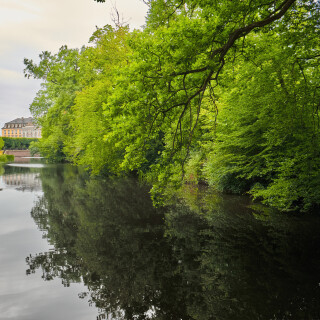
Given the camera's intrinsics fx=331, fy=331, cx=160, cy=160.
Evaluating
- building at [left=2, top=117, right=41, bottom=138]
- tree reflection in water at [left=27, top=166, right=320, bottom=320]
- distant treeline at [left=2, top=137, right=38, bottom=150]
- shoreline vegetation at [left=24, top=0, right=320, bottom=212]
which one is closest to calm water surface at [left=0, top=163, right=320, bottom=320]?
tree reflection in water at [left=27, top=166, right=320, bottom=320]

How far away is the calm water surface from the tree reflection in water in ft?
0.07

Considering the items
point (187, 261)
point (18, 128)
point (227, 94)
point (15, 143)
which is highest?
point (18, 128)

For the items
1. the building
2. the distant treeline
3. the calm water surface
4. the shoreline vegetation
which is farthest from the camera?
the building

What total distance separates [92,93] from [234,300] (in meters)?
19.7

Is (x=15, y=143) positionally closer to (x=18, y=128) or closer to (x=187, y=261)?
(x=18, y=128)

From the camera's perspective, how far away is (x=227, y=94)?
48.1ft

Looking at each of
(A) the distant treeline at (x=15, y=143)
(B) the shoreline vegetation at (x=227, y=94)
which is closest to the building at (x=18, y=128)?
(A) the distant treeline at (x=15, y=143)

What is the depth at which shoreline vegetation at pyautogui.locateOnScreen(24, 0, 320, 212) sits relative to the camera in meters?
6.94

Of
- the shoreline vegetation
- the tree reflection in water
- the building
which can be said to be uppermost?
the building

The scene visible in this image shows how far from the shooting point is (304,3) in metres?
7.81

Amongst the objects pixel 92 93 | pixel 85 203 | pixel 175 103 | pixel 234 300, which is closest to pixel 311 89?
pixel 175 103

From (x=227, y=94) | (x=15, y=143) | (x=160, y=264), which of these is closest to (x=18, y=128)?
(x=15, y=143)

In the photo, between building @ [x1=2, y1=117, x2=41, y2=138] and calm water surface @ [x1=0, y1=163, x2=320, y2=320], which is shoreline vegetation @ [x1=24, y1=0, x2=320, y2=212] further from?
building @ [x1=2, y1=117, x2=41, y2=138]

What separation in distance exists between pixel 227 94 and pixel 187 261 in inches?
359
